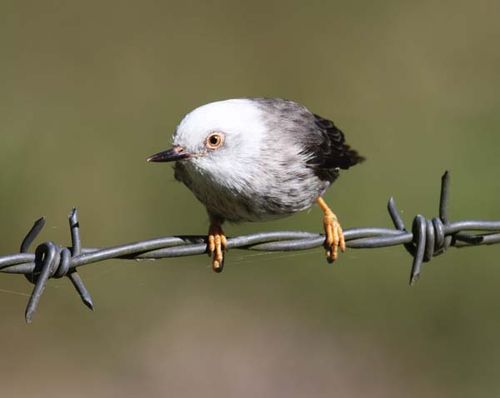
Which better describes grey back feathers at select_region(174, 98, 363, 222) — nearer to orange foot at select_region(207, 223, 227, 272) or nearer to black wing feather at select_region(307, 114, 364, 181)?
black wing feather at select_region(307, 114, 364, 181)

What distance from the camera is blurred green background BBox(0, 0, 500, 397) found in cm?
812

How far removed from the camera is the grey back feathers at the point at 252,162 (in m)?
5.57

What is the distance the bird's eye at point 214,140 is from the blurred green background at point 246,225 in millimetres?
1303

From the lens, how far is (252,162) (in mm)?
5652

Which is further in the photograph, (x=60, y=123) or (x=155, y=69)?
(x=155, y=69)

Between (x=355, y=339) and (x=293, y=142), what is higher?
(x=293, y=142)

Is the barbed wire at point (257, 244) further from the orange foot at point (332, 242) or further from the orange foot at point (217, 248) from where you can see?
the orange foot at point (332, 242)

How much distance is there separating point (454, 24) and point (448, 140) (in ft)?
6.82

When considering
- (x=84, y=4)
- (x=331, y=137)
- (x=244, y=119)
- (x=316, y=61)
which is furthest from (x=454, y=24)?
(x=244, y=119)

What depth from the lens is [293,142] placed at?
593cm

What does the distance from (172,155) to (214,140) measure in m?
0.27

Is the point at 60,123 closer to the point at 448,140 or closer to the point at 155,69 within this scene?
the point at 155,69

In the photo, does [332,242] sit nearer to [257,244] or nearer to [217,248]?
[217,248]

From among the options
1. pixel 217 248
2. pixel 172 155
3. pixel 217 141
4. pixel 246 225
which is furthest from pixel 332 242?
pixel 246 225
